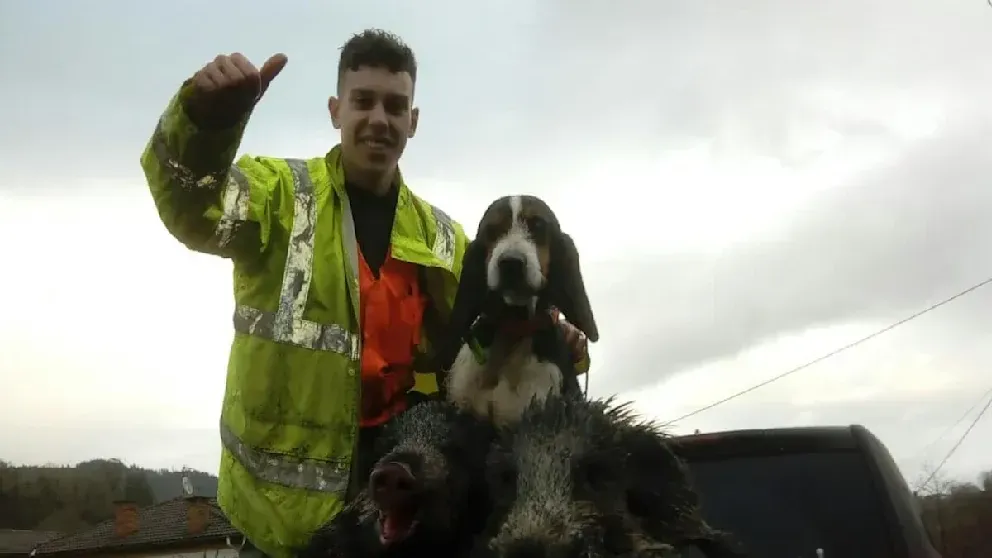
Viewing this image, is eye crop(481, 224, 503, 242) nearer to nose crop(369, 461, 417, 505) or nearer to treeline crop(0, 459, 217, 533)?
nose crop(369, 461, 417, 505)

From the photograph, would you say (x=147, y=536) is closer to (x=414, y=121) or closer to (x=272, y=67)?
(x=414, y=121)

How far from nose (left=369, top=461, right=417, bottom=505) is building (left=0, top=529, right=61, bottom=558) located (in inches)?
1330

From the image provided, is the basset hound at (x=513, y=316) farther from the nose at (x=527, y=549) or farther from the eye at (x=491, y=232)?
the nose at (x=527, y=549)

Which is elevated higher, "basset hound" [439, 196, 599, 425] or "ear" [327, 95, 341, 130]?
"ear" [327, 95, 341, 130]

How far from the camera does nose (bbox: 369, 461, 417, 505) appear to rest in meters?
1.59

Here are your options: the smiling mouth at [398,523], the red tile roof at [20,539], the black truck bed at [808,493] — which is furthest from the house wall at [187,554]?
the smiling mouth at [398,523]

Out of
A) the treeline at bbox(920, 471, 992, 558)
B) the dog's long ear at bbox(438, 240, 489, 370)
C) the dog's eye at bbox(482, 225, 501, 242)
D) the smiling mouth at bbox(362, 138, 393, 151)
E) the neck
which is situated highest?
the smiling mouth at bbox(362, 138, 393, 151)

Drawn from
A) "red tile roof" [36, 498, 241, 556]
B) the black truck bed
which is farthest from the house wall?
the black truck bed

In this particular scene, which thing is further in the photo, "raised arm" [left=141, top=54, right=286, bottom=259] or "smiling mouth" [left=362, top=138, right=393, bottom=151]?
"smiling mouth" [left=362, top=138, right=393, bottom=151]

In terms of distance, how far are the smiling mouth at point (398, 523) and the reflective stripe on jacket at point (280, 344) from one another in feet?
1.88

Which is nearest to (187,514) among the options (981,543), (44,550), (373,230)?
(44,550)

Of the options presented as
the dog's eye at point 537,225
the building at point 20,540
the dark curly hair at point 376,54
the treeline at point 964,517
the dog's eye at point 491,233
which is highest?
the dark curly hair at point 376,54

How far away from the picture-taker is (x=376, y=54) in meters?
2.61

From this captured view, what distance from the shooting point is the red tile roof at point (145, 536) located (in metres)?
24.6
